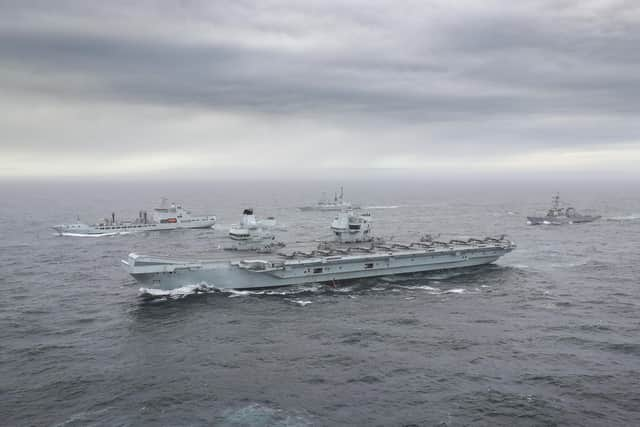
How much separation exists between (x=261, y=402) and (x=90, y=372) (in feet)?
33.0

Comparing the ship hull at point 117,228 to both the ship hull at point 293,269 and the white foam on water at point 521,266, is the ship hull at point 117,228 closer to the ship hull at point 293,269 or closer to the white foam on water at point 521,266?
the ship hull at point 293,269

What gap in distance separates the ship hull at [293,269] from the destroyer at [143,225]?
43693 millimetres

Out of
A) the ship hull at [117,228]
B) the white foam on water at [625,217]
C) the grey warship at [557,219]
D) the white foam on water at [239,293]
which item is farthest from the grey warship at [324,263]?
the white foam on water at [625,217]

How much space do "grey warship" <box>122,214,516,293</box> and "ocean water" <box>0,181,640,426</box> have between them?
4.22 feet

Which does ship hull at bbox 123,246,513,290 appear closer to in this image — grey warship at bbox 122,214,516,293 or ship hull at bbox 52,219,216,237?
grey warship at bbox 122,214,516,293

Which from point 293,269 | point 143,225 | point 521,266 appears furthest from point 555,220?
point 143,225

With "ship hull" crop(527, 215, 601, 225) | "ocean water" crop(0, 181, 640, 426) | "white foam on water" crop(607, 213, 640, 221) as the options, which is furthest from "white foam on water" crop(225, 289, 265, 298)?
"white foam on water" crop(607, 213, 640, 221)

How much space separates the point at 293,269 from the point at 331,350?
1404 cm

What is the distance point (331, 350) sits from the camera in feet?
92.5

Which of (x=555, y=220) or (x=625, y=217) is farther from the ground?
(x=555, y=220)

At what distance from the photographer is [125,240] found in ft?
238

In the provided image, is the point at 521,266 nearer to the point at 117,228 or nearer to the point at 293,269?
the point at 293,269

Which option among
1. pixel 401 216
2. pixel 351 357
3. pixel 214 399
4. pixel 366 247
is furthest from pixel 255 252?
pixel 401 216

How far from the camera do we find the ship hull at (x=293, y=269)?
38.1m
